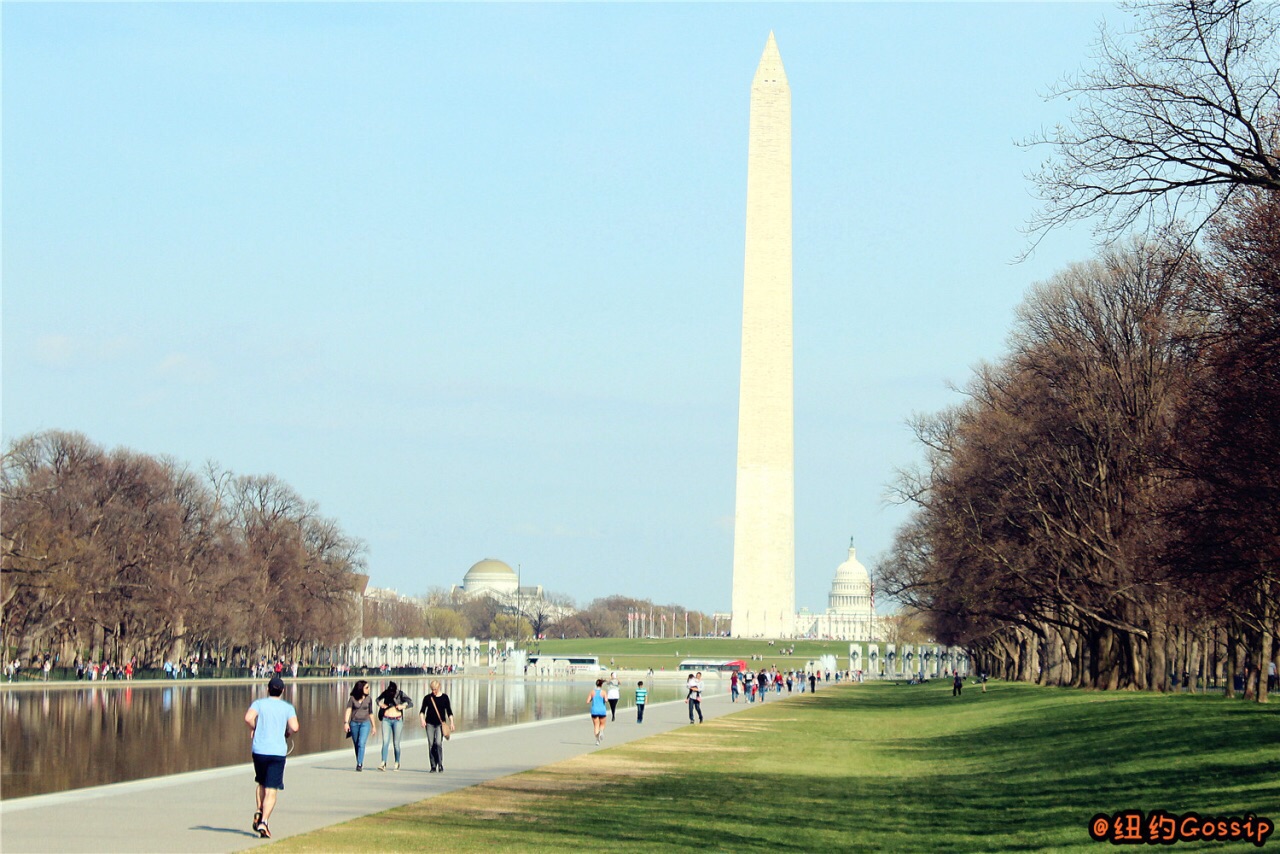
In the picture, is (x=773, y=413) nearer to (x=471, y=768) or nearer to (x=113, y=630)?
(x=113, y=630)

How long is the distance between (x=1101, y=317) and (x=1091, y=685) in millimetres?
12720

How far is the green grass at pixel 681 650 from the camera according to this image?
11281 cm

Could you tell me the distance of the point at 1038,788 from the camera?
20.2m

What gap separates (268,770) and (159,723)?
912 inches

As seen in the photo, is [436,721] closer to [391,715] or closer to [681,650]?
[391,715]

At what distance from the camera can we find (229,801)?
17906 millimetres

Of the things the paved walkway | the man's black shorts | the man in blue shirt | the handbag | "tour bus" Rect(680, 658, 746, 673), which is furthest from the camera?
"tour bus" Rect(680, 658, 746, 673)

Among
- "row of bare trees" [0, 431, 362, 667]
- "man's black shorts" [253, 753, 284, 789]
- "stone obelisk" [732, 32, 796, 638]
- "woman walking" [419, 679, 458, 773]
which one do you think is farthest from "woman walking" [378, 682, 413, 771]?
"stone obelisk" [732, 32, 796, 638]

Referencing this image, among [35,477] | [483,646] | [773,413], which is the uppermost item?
[773,413]

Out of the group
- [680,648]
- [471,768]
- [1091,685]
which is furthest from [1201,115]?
[680,648]

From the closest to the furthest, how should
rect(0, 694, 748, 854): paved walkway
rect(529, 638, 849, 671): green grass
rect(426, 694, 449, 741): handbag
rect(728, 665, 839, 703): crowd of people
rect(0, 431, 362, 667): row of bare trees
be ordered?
1. rect(0, 694, 748, 854): paved walkway
2. rect(426, 694, 449, 741): handbag
3. rect(728, 665, 839, 703): crowd of people
4. rect(0, 431, 362, 667): row of bare trees
5. rect(529, 638, 849, 671): green grass

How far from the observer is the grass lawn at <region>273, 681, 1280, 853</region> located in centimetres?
1516

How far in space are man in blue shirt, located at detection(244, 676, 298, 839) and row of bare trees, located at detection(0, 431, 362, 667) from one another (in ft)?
167

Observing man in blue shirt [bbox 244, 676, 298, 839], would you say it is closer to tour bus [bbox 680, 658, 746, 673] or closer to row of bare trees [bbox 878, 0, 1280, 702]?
row of bare trees [bbox 878, 0, 1280, 702]
